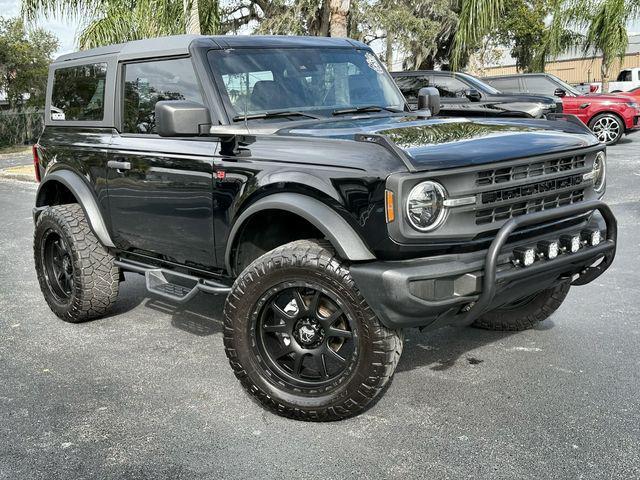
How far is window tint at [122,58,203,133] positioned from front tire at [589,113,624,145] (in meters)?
14.1

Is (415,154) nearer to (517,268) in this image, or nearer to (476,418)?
(517,268)

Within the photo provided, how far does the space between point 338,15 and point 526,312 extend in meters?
9.47

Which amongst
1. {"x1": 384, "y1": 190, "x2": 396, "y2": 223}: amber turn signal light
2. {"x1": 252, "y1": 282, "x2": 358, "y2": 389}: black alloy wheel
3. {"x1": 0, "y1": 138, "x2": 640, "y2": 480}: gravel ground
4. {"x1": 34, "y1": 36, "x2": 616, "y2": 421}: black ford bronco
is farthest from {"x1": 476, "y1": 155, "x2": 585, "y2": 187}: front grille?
{"x1": 0, "y1": 138, "x2": 640, "y2": 480}: gravel ground

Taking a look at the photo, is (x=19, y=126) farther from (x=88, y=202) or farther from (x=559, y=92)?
(x=88, y=202)

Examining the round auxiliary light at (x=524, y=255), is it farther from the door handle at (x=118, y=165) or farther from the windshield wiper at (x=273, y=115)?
the door handle at (x=118, y=165)

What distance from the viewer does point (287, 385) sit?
381 centimetres

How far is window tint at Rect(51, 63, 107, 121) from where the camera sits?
5176 mm

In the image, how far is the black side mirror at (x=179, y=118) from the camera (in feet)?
13.1

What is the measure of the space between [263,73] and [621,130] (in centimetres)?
1438

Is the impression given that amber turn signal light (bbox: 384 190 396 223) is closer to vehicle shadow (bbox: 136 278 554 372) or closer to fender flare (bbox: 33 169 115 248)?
vehicle shadow (bbox: 136 278 554 372)

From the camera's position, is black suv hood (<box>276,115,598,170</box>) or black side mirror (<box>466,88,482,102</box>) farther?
black side mirror (<box>466,88,482,102</box>)

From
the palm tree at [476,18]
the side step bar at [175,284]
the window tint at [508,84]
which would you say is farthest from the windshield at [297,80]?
the window tint at [508,84]

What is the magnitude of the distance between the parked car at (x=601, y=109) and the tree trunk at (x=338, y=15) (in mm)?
6122

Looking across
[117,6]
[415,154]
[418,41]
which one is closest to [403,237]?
[415,154]
